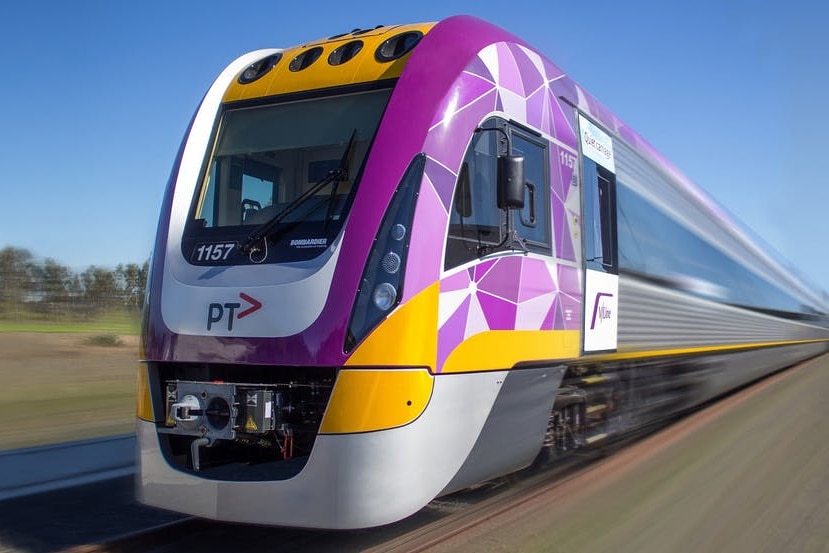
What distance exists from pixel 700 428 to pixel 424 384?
638cm

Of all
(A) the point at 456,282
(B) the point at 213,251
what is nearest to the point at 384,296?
(A) the point at 456,282

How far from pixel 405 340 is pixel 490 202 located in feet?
3.95

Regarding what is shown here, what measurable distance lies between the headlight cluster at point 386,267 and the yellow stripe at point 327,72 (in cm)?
93

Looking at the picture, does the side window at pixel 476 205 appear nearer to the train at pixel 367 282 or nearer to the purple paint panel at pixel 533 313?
the train at pixel 367 282

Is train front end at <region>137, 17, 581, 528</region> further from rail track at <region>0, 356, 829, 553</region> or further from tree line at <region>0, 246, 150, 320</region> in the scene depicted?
tree line at <region>0, 246, 150, 320</region>

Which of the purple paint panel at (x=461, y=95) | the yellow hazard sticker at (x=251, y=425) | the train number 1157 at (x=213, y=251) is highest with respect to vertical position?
the purple paint panel at (x=461, y=95)

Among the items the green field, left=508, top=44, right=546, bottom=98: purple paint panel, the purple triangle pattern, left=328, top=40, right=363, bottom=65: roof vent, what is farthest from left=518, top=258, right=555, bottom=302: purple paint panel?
the green field

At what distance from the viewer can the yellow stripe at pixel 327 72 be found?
468 centimetres

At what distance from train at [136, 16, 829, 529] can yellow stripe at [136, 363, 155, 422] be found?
0.07ft

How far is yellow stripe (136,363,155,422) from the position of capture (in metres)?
4.46

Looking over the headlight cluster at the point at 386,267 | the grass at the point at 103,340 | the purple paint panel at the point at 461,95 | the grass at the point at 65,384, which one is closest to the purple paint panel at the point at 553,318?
the headlight cluster at the point at 386,267

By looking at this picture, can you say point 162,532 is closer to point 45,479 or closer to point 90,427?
point 45,479

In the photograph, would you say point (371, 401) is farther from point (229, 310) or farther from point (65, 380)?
point (65, 380)

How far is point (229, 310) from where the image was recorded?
4.24m
